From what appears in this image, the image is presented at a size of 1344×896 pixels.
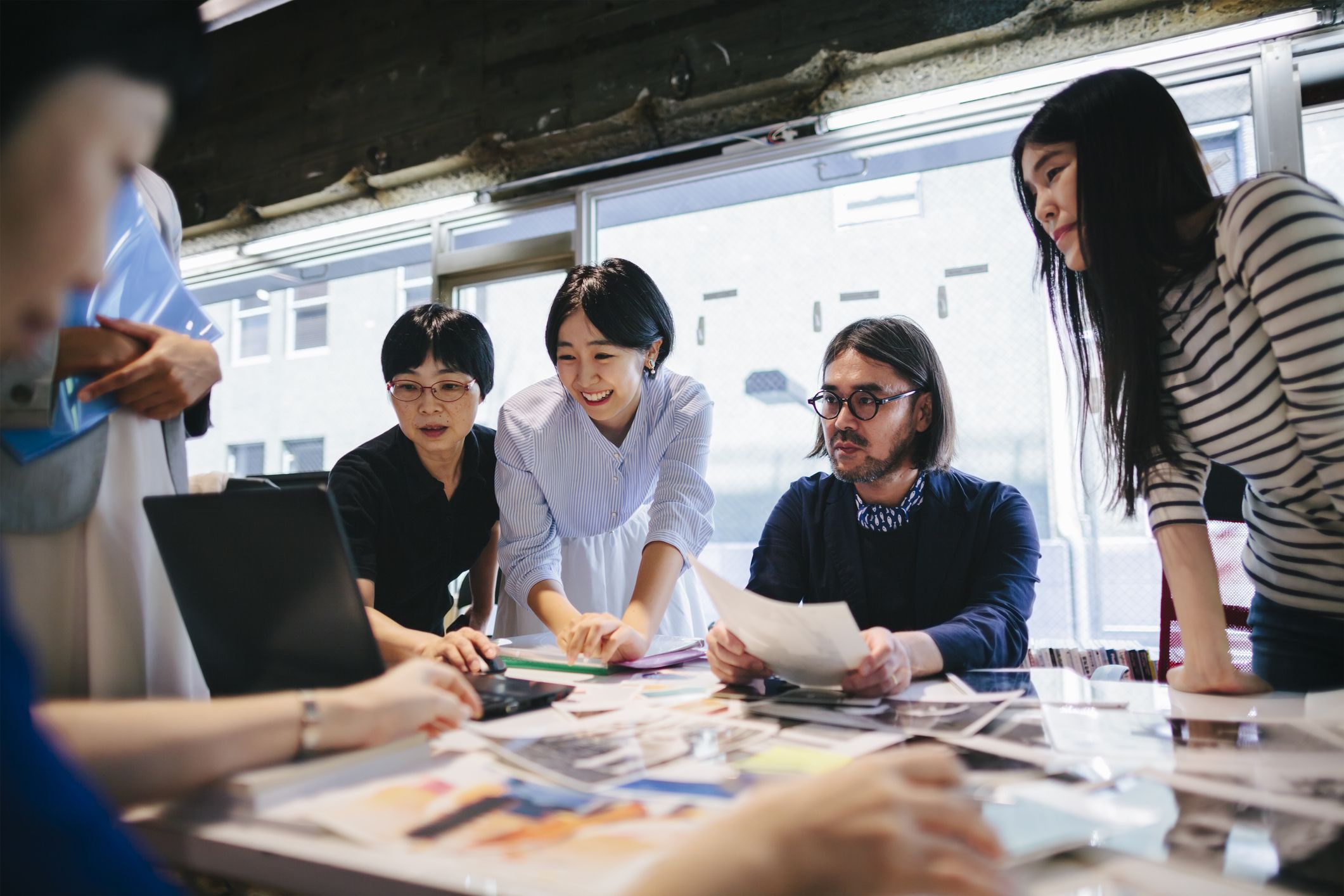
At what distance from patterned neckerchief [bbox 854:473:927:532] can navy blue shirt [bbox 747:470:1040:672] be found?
1cm

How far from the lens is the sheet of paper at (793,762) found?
2.57 ft

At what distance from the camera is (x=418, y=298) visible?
15.7 feet

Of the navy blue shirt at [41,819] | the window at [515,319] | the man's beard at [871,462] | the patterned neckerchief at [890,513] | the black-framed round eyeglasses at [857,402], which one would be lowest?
the navy blue shirt at [41,819]

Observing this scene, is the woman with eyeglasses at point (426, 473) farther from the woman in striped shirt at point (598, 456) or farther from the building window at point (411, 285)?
the building window at point (411, 285)

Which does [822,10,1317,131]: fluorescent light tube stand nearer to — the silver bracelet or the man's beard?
the man's beard

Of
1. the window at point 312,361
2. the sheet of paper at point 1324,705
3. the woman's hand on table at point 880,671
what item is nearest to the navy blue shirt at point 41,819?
the woman's hand on table at point 880,671

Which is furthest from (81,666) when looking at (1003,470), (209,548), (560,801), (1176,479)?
(1003,470)

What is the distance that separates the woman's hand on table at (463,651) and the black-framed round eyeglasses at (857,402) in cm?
88

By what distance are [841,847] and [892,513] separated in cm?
137

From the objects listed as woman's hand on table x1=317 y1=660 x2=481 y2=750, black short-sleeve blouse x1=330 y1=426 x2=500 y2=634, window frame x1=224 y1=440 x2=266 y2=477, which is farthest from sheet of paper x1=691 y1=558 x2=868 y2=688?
window frame x1=224 y1=440 x2=266 y2=477

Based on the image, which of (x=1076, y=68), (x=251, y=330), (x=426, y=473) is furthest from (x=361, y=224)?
(x=1076, y=68)

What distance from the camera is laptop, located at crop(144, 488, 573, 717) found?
0.88 m

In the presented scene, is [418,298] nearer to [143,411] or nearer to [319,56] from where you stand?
[319,56]

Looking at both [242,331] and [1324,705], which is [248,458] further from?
[1324,705]
